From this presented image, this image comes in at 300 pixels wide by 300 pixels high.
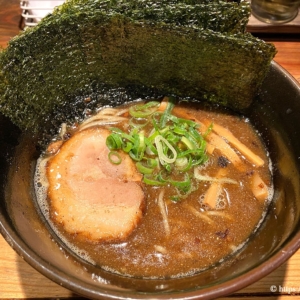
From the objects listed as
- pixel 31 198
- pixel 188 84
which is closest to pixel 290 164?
pixel 188 84

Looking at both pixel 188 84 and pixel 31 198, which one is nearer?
pixel 31 198

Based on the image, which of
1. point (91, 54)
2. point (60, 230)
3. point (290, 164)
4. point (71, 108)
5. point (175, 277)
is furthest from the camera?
point (71, 108)

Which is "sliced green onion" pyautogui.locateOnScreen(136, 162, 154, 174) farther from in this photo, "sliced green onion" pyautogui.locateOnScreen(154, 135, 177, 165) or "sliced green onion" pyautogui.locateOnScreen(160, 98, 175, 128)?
"sliced green onion" pyautogui.locateOnScreen(160, 98, 175, 128)

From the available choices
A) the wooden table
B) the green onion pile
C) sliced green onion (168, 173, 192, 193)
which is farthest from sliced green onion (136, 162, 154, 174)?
the wooden table

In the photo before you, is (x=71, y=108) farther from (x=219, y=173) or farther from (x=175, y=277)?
(x=175, y=277)

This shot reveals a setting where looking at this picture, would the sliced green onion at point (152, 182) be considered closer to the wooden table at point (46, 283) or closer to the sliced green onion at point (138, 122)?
the sliced green onion at point (138, 122)

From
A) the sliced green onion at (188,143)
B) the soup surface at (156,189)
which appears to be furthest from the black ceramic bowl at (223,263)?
the sliced green onion at (188,143)

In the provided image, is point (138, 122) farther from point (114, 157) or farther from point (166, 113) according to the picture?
point (114, 157)
